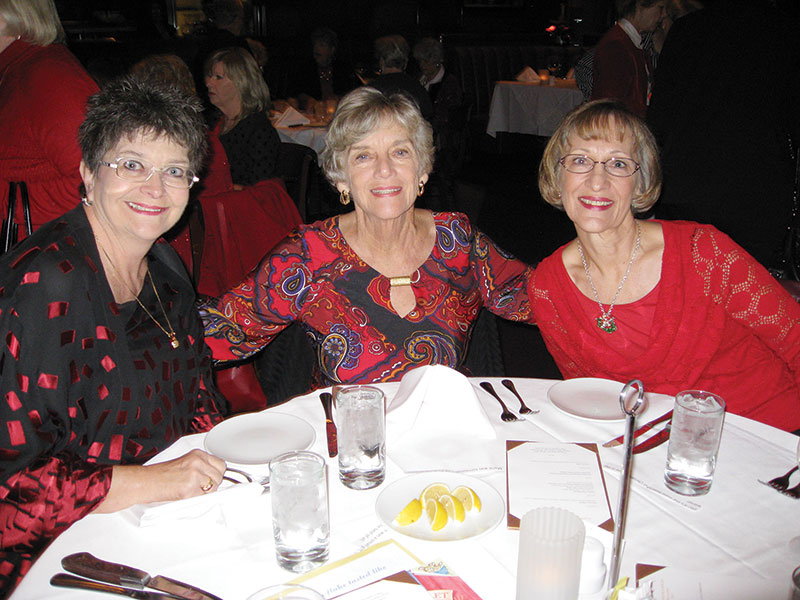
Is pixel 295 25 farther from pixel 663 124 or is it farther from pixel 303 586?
pixel 303 586

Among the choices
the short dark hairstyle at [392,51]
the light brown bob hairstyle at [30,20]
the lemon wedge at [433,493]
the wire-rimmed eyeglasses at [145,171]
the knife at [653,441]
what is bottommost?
the knife at [653,441]

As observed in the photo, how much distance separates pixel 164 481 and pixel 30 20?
6.98 feet

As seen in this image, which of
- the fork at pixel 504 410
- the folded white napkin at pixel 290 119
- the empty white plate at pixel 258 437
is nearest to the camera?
the empty white plate at pixel 258 437

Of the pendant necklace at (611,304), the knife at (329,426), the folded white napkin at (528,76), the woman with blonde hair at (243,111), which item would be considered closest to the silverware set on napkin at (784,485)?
the pendant necklace at (611,304)

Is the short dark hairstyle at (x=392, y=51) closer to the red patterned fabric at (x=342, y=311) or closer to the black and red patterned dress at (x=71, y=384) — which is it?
the red patterned fabric at (x=342, y=311)

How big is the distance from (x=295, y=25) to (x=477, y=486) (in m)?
10.8

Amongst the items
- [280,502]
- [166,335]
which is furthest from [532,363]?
[280,502]

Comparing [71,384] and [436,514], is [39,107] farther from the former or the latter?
[436,514]

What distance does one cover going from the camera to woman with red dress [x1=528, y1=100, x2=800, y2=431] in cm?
186

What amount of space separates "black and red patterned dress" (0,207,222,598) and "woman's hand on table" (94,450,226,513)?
0.09 ft

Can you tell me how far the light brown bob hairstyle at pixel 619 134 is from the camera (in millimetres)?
1954

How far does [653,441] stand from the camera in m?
1.46

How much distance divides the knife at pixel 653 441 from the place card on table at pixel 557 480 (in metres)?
0.10

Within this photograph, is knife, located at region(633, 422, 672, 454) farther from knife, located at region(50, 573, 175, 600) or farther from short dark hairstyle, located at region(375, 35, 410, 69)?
short dark hairstyle, located at region(375, 35, 410, 69)
